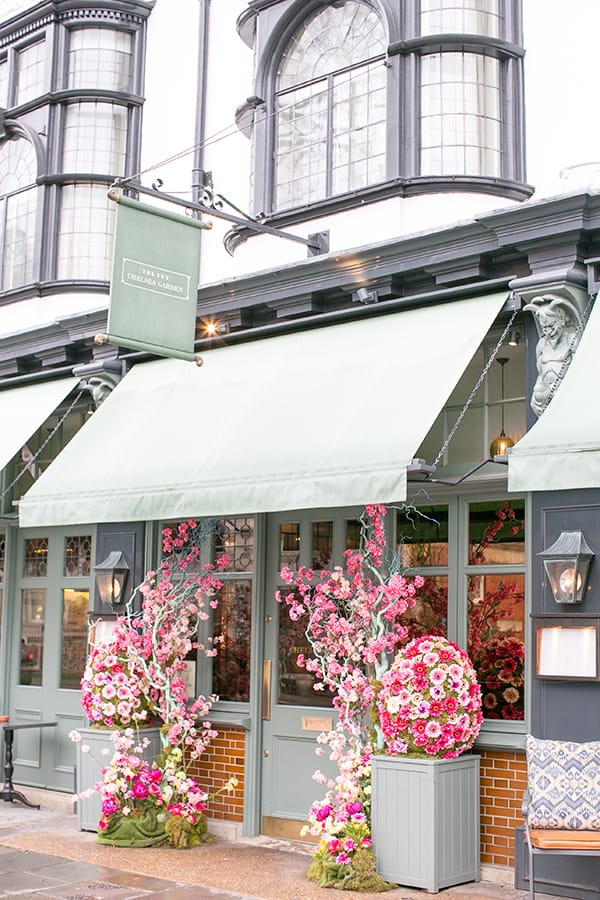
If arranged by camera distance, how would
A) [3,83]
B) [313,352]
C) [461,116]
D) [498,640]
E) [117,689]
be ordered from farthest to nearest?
1. [3,83]
2. [117,689]
3. [461,116]
4. [313,352]
5. [498,640]

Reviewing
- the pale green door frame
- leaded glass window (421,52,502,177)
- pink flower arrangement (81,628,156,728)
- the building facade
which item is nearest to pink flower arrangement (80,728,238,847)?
pink flower arrangement (81,628,156,728)

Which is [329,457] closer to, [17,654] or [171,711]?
[171,711]

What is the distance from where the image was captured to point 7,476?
13.6 meters

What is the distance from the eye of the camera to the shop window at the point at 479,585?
8969 millimetres

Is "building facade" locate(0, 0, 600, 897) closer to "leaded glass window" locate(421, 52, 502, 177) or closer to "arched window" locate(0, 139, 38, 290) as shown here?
"leaded glass window" locate(421, 52, 502, 177)

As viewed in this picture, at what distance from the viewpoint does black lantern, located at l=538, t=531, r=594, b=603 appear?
8.05 meters

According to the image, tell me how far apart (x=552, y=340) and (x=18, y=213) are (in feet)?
25.6

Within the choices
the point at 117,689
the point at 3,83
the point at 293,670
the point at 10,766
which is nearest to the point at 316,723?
the point at 293,670

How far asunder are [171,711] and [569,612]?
3.82 meters

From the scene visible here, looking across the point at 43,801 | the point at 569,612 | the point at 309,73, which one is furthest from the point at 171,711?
the point at 309,73

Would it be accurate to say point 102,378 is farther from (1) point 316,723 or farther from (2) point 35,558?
(1) point 316,723

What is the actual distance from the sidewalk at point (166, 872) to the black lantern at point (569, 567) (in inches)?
82.3

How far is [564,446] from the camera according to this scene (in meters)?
7.48

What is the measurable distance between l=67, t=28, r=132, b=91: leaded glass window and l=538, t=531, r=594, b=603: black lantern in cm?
822
